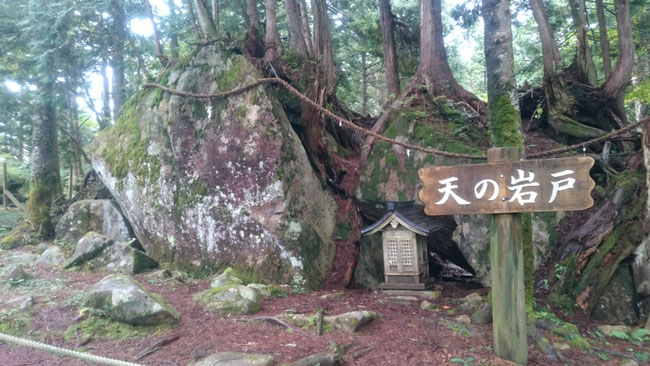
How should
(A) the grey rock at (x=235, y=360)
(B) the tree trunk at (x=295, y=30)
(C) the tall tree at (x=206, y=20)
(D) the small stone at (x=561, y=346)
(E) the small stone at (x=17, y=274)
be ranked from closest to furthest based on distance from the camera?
1. (A) the grey rock at (x=235, y=360)
2. (D) the small stone at (x=561, y=346)
3. (E) the small stone at (x=17, y=274)
4. (B) the tree trunk at (x=295, y=30)
5. (C) the tall tree at (x=206, y=20)

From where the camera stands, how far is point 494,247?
3965 millimetres

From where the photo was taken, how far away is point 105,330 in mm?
5035

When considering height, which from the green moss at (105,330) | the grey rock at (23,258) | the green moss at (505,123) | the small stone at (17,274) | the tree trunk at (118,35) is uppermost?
the tree trunk at (118,35)

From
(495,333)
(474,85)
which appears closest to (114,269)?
(495,333)

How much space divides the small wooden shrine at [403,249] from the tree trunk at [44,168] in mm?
8388

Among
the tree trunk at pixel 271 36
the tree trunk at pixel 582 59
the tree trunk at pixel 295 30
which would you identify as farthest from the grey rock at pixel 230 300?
the tree trunk at pixel 582 59

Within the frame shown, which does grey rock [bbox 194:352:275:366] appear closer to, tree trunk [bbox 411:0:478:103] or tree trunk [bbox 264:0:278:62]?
tree trunk [bbox 264:0:278:62]

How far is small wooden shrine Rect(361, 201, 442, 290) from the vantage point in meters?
6.74

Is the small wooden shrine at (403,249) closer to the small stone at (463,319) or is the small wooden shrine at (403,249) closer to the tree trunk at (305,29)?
the small stone at (463,319)

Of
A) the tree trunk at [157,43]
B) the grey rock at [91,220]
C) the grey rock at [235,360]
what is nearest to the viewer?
the grey rock at [235,360]

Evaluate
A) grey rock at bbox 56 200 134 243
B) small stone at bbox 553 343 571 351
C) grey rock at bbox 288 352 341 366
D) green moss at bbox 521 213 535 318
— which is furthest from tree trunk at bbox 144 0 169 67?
small stone at bbox 553 343 571 351

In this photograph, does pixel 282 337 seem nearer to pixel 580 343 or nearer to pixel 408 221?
pixel 408 221

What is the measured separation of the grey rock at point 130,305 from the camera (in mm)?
5160

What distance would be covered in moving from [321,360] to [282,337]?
0.91 m
